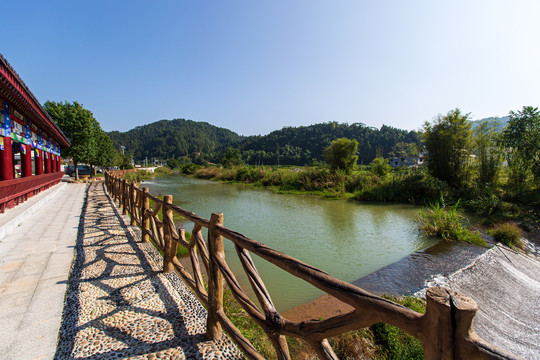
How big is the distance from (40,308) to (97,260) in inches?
45.6

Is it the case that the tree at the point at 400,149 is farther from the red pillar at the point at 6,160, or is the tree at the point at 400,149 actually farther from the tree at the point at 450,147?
the red pillar at the point at 6,160

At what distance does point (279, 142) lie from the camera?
6706 centimetres

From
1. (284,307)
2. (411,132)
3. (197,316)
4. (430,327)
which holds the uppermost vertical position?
(411,132)

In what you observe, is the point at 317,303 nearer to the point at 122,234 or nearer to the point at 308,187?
the point at 122,234

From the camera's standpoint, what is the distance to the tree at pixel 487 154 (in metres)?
11.2

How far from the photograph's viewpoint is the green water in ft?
15.2

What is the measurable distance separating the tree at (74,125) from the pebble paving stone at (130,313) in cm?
1559

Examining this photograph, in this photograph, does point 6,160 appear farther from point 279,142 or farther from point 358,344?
point 279,142

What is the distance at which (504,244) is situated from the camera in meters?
6.28

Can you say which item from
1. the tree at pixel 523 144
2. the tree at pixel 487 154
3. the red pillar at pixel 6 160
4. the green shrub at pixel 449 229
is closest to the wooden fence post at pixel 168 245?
the red pillar at pixel 6 160

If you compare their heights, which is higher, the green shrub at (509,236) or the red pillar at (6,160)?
the red pillar at (6,160)

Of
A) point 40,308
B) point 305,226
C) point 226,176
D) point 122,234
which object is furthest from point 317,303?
point 226,176

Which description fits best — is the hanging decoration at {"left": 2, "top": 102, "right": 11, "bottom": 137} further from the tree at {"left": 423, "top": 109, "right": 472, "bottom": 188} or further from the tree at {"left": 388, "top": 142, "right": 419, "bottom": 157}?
the tree at {"left": 388, "top": 142, "right": 419, "bottom": 157}

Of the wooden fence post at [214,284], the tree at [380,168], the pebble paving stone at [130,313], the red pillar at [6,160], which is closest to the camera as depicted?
the pebble paving stone at [130,313]
